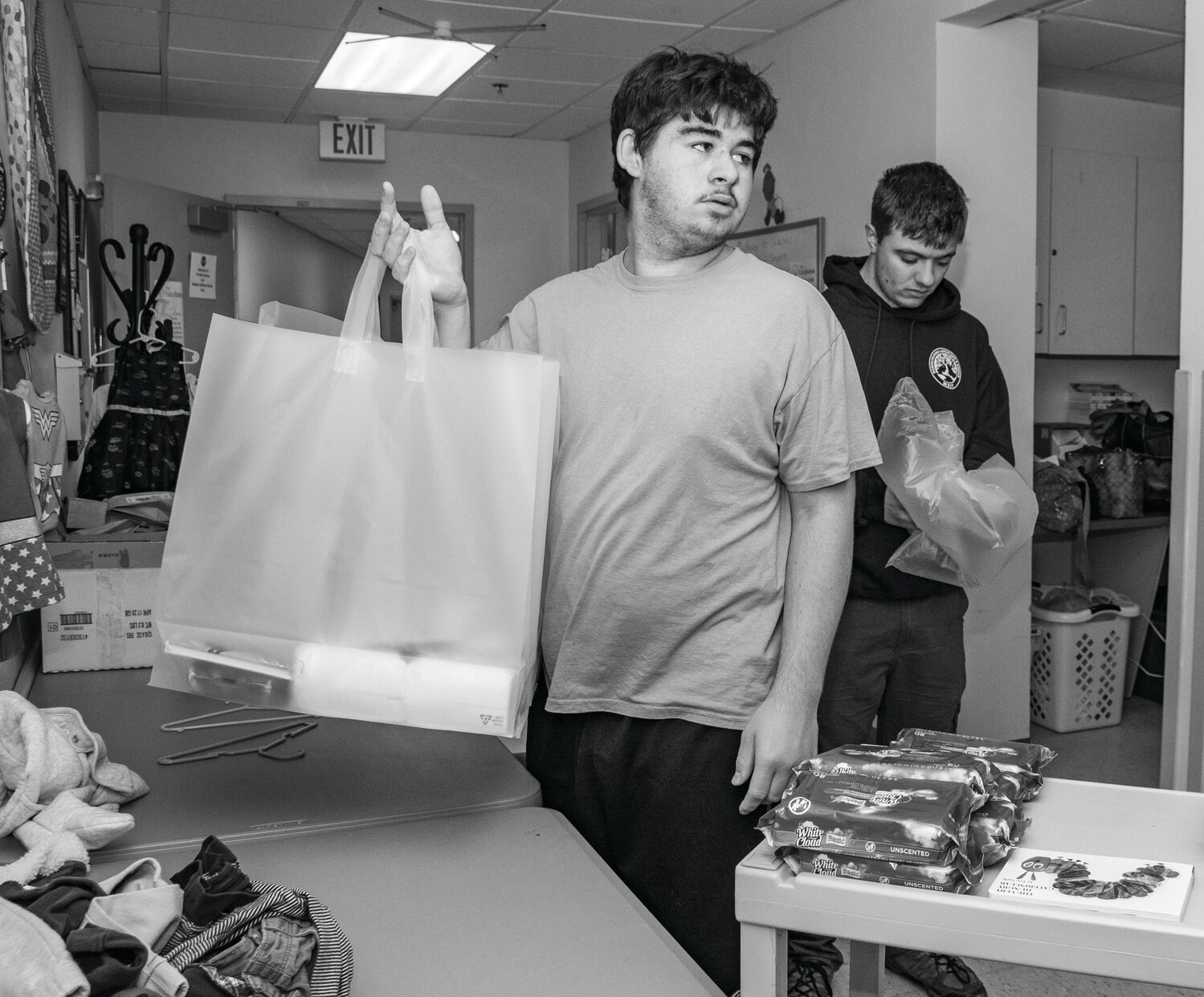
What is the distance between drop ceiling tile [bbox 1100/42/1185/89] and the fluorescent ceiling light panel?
8.05 ft

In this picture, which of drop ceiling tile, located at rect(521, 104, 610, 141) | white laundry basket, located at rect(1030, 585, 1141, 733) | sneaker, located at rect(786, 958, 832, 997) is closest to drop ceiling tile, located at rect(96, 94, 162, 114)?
drop ceiling tile, located at rect(521, 104, 610, 141)

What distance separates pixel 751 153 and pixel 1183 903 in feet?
2.99

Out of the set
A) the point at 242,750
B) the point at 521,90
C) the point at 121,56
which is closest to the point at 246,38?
the point at 121,56

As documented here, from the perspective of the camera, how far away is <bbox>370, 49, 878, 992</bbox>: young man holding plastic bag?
1329 mm

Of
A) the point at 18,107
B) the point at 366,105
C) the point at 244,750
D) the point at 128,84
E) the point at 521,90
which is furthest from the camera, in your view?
the point at 366,105

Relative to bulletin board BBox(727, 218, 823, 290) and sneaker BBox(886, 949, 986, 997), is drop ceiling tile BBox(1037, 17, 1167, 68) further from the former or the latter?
sneaker BBox(886, 949, 986, 997)

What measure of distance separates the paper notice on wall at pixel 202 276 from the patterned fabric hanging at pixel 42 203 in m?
2.61

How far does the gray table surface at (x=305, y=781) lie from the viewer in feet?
4.20

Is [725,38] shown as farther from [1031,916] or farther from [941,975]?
[1031,916]

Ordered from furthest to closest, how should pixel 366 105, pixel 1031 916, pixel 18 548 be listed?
pixel 366 105 < pixel 18 548 < pixel 1031 916

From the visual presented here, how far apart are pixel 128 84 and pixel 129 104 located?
44 cm

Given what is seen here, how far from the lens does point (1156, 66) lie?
447cm

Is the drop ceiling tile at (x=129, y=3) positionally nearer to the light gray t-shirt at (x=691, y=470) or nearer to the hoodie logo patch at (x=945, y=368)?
the hoodie logo patch at (x=945, y=368)

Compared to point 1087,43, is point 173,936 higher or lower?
lower
